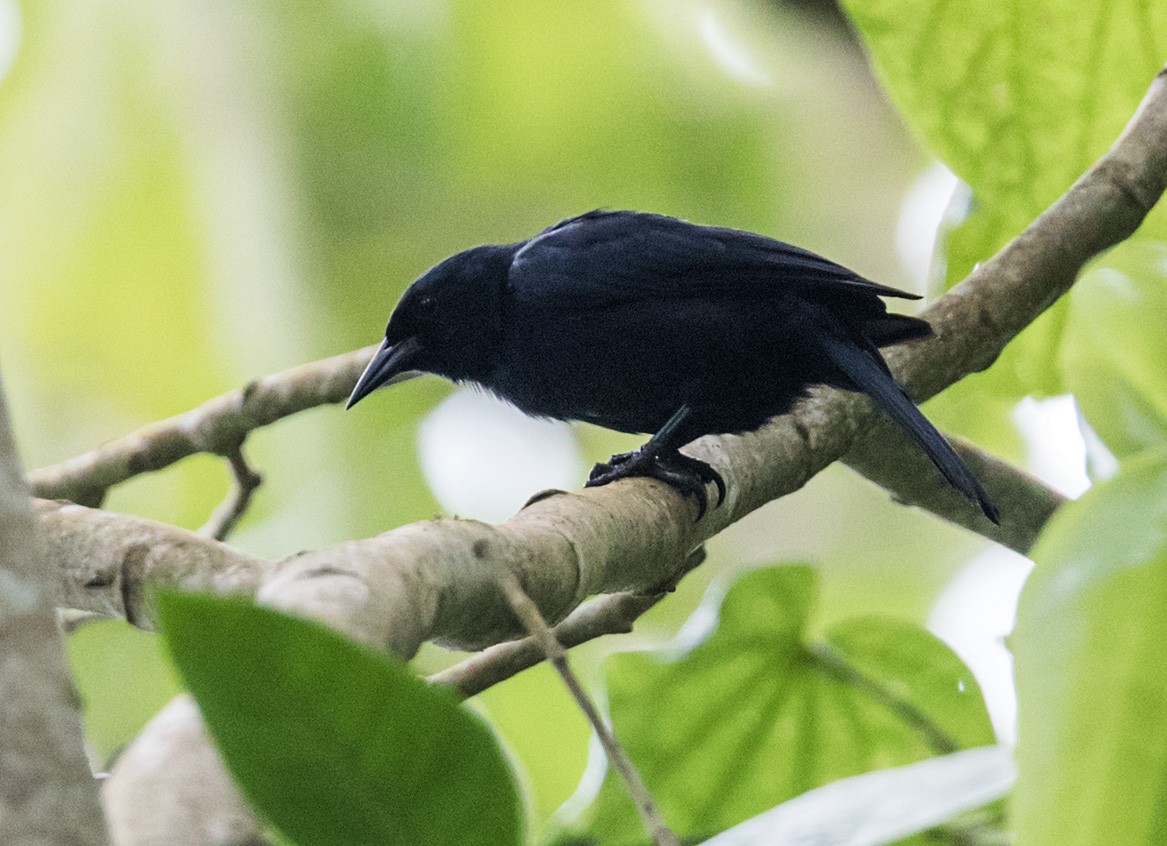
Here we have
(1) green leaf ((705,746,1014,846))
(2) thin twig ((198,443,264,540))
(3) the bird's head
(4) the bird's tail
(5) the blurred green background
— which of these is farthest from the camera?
(5) the blurred green background

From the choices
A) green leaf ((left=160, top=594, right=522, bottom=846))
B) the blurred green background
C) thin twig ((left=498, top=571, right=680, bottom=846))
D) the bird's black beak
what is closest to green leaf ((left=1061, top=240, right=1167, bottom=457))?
thin twig ((left=498, top=571, right=680, bottom=846))

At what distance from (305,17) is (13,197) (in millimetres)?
1507

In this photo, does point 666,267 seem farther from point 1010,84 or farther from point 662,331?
point 1010,84

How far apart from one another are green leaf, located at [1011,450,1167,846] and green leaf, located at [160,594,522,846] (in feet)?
1.46

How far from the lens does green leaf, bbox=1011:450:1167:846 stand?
3.49 ft

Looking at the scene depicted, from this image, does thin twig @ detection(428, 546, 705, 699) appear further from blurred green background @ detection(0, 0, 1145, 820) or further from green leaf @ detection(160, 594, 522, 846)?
blurred green background @ detection(0, 0, 1145, 820)

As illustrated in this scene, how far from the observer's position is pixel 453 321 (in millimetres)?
3424

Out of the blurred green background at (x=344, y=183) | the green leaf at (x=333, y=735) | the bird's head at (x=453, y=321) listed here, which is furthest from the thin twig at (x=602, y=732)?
the blurred green background at (x=344, y=183)

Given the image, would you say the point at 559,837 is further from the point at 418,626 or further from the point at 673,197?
the point at 673,197

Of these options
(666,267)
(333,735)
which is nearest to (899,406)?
(666,267)

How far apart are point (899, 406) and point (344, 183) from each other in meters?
3.70

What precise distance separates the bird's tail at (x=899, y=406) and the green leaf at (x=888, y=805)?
1.11 meters

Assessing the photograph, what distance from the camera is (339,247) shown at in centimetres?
542

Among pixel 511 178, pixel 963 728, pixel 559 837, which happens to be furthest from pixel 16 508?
pixel 511 178
